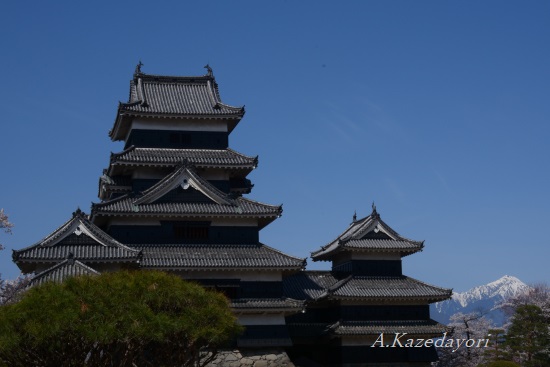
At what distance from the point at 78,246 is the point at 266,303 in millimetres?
10233

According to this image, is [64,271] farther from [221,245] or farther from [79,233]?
[221,245]

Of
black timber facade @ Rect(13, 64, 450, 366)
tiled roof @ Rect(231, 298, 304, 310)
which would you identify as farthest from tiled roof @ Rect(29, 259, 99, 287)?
tiled roof @ Rect(231, 298, 304, 310)

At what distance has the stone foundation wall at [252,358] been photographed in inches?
1532

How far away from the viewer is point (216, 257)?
132ft

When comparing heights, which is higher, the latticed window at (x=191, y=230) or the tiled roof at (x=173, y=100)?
the tiled roof at (x=173, y=100)

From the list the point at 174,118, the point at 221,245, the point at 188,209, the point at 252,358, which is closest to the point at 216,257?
the point at 221,245

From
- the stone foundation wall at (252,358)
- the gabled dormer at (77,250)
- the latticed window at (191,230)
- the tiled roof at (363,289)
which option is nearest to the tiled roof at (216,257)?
the latticed window at (191,230)

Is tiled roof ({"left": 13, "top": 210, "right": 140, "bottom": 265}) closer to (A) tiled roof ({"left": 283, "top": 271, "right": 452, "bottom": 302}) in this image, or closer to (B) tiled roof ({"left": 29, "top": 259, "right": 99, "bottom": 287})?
(B) tiled roof ({"left": 29, "top": 259, "right": 99, "bottom": 287})

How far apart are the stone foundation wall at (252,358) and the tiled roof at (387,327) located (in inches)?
150

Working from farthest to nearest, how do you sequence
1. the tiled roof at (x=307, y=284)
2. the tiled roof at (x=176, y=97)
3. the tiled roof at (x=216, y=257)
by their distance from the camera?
1. the tiled roof at (x=176, y=97)
2. the tiled roof at (x=307, y=284)
3. the tiled roof at (x=216, y=257)

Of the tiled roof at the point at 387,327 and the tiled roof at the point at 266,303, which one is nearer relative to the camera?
the tiled roof at the point at 266,303

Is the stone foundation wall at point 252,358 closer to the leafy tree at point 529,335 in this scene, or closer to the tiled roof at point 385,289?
the tiled roof at point 385,289

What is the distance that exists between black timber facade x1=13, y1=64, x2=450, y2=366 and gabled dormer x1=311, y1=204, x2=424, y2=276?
→ 0.21 feet

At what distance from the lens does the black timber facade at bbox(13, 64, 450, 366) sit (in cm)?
A: 3922
